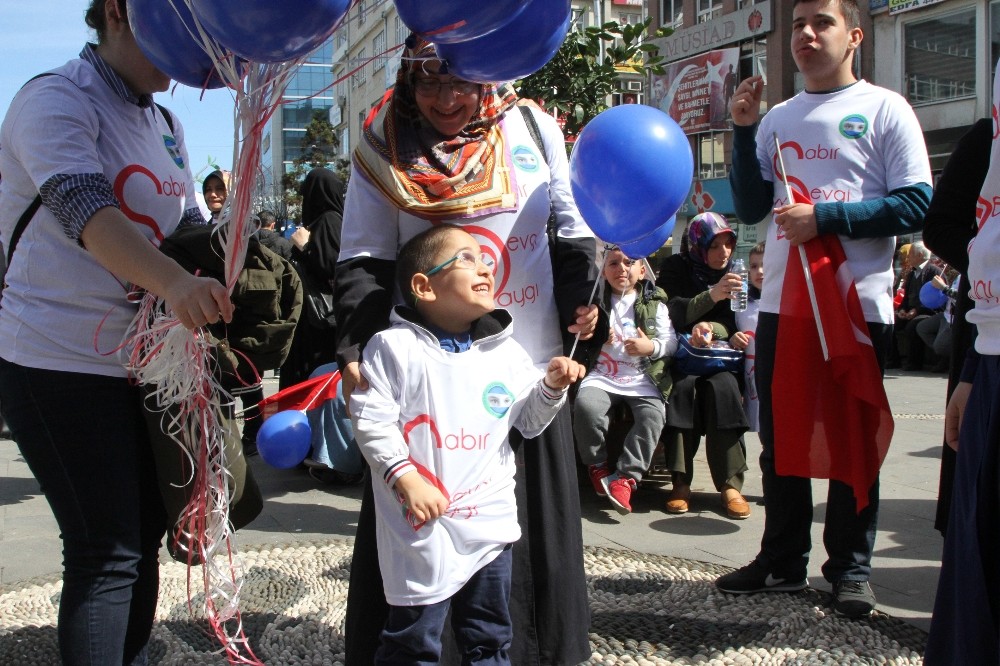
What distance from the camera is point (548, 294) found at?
2613mm

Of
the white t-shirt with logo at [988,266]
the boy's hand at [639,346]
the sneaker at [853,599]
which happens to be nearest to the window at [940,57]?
the boy's hand at [639,346]

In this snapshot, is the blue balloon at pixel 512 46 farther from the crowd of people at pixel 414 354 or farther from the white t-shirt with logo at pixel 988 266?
the white t-shirt with logo at pixel 988 266

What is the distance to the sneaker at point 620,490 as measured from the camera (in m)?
4.72

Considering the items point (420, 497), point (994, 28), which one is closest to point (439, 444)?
point (420, 497)

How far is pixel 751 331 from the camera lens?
524 centimetres

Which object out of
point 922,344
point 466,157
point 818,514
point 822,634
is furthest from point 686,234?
point 922,344

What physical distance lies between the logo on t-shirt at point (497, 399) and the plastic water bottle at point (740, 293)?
2831mm

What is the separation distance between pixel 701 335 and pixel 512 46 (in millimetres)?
3224

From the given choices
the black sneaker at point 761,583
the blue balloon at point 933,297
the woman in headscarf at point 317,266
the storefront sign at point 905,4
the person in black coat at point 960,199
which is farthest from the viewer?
the storefront sign at point 905,4

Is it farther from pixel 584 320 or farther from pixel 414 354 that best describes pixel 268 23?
pixel 584 320

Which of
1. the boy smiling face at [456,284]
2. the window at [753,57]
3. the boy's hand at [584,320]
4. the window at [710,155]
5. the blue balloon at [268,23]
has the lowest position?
the boy's hand at [584,320]

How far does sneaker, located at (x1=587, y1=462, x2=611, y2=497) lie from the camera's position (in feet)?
16.3

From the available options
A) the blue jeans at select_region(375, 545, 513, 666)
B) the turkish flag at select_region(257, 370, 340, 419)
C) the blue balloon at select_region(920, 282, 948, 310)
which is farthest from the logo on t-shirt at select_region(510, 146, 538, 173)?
the blue balloon at select_region(920, 282, 948, 310)

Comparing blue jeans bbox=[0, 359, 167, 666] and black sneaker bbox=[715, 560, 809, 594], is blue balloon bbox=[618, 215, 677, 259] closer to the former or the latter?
blue jeans bbox=[0, 359, 167, 666]
